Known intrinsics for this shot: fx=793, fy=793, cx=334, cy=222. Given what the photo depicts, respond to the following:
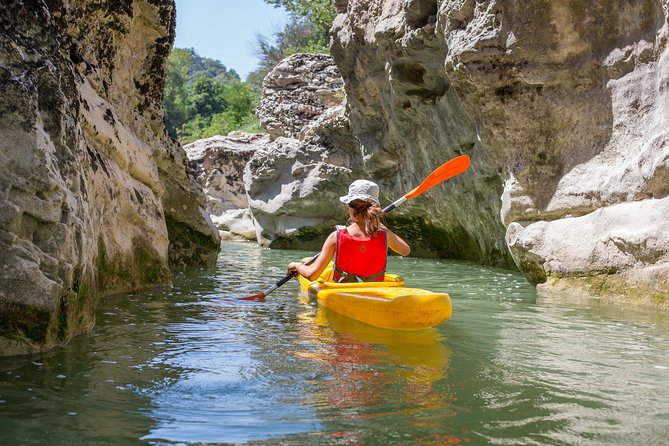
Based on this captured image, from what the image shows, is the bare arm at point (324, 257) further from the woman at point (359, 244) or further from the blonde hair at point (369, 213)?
the blonde hair at point (369, 213)

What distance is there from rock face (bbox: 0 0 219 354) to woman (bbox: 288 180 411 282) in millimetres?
1757

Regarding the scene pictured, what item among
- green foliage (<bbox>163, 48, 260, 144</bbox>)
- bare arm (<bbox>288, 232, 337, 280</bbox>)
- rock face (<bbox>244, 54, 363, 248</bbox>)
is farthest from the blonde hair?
green foliage (<bbox>163, 48, 260, 144</bbox>)

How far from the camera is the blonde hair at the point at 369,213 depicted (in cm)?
574

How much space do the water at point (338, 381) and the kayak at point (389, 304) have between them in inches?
3.3

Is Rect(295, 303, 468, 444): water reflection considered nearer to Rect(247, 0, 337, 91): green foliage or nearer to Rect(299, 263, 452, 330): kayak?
Rect(299, 263, 452, 330): kayak

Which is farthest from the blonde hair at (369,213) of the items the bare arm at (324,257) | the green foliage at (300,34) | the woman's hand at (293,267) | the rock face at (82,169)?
the green foliage at (300,34)

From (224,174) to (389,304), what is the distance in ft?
58.8

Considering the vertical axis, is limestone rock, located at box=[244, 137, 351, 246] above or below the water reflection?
above

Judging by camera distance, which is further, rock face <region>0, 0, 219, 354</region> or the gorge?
the gorge

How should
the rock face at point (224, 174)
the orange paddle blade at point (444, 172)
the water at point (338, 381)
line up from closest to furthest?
the water at point (338, 381) → the orange paddle blade at point (444, 172) → the rock face at point (224, 174)

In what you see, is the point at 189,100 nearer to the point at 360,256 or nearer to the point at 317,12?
the point at 317,12

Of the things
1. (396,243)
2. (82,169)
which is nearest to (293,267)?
(396,243)

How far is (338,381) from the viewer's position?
3.57 meters

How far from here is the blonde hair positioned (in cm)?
574
